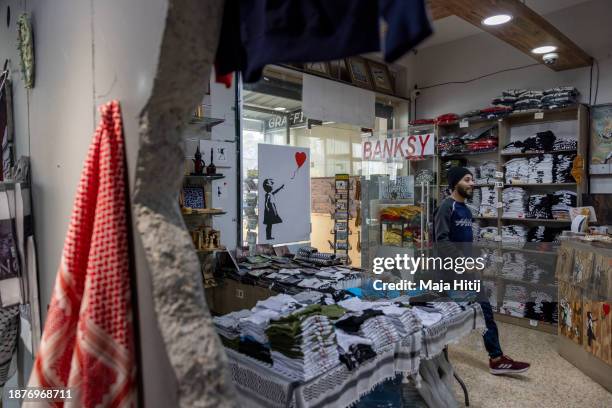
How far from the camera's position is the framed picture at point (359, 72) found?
18.1ft

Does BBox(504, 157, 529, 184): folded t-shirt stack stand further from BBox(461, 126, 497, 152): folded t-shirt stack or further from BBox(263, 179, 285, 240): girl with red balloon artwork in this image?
BBox(263, 179, 285, 240): girl with red balloon artwork

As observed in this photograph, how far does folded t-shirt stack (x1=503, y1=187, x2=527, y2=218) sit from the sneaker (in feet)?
7.26

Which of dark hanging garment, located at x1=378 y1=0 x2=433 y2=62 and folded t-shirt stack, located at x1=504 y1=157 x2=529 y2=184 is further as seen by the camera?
folded t-shirt stack, located at x1=504 y1=157 x2=529 y2=184

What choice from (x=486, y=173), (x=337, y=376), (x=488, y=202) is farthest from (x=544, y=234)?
(x=337, y=376)

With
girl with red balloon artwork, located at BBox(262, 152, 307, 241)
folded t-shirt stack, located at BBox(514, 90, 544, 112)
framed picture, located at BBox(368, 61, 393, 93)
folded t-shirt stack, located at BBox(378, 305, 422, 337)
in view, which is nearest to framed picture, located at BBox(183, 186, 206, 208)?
girl with red balloon artwork, located at BBox(262, 152, 307, 241)

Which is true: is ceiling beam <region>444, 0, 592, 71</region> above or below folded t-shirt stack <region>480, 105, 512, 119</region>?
above

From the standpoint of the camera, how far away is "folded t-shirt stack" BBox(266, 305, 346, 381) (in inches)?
62.2

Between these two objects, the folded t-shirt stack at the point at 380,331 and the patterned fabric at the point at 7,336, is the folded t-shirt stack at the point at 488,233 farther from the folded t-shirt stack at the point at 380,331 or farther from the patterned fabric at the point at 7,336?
the patterned fabric at the point at 7,336

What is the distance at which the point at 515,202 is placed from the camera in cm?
503

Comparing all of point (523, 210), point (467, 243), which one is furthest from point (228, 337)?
point (523, 210)

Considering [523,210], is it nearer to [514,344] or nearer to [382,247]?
[514,344]

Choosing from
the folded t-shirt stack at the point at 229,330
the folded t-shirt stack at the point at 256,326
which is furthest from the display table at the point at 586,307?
the folded t-shirt stack at the point at 229,330

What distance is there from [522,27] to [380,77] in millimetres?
2545

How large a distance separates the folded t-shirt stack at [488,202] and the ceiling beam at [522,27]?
5.47 ft
